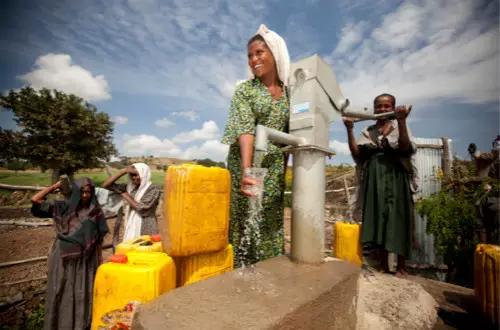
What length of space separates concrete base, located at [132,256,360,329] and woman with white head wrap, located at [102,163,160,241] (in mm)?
3069

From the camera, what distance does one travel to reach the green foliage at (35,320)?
4340mm

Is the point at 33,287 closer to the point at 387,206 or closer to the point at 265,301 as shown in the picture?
the point at 265,301

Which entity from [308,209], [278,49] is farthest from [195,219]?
[278,49]

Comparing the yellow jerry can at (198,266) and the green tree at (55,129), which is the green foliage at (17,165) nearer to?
the green tree at (55,129)

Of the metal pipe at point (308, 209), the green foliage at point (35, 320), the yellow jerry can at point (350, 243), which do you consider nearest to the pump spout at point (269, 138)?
the metal pipe at point (308, 209)

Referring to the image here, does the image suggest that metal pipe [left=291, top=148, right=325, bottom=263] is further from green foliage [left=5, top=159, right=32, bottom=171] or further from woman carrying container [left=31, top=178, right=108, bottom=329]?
green foliage [left=5, top=159, right=32, bottom=171]

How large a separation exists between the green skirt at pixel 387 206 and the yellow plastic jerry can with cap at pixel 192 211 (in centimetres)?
203

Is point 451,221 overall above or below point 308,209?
below

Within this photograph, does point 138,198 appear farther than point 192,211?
Yes

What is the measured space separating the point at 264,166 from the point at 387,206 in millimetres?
1674

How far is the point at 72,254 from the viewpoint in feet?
10.7

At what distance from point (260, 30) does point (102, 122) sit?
81.8 ft

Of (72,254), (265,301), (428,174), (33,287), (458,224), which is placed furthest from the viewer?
(428,174)

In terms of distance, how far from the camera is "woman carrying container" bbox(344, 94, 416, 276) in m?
2.59
